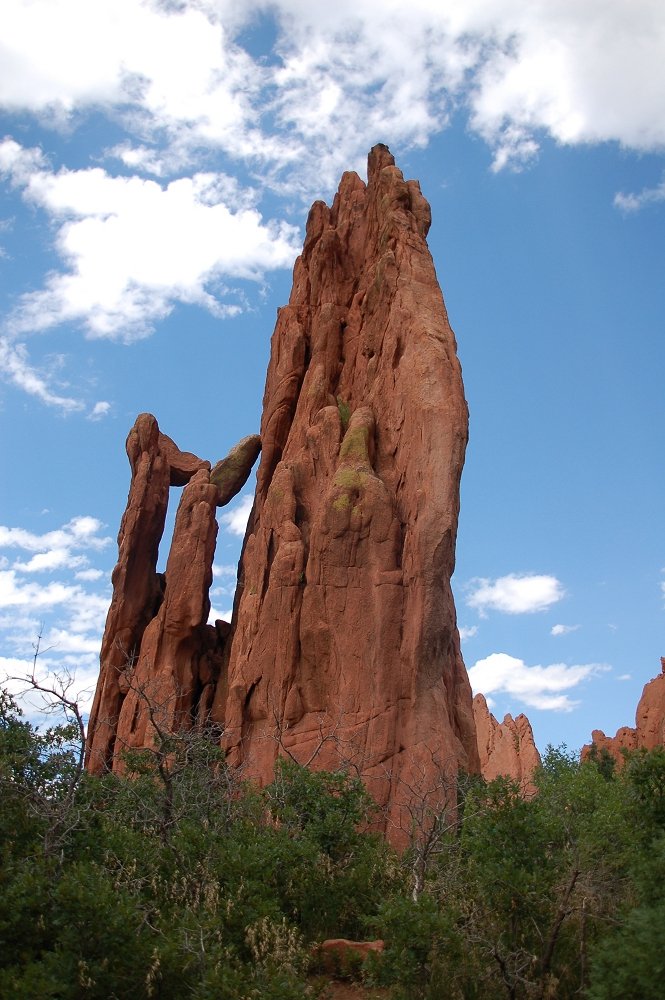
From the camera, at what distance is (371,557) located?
1220 inches

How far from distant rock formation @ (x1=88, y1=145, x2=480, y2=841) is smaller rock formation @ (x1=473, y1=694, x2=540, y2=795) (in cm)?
2930

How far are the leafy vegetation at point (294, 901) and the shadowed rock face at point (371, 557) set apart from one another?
8.33 metres

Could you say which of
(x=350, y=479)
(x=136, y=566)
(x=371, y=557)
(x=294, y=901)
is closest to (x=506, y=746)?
(x=136, y=566)

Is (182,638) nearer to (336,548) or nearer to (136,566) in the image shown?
(136,566)

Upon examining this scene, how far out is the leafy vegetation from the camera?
40.0ft

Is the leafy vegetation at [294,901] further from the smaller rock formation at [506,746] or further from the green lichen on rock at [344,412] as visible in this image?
the smaller rock formation at [506,746]

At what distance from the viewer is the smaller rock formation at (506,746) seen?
207ft

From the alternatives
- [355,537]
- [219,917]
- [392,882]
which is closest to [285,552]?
[355,537]

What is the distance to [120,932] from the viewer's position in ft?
40.3

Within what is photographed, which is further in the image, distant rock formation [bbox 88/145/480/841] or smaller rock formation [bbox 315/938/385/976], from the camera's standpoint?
distant rock formation [bbox 88/145/480/841]

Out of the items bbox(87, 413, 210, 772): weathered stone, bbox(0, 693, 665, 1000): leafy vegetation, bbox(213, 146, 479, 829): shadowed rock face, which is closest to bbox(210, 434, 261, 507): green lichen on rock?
bbox(87, 413, 210, 772): weathered stone

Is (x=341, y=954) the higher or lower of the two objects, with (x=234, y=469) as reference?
lower

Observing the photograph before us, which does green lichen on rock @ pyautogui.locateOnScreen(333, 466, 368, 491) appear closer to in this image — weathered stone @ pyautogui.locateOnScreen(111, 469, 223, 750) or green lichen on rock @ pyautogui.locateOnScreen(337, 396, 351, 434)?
green lichen on rock @ pyautogui.locateOnScreen(337, 396, 351, 434)

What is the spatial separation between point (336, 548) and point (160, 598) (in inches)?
574
